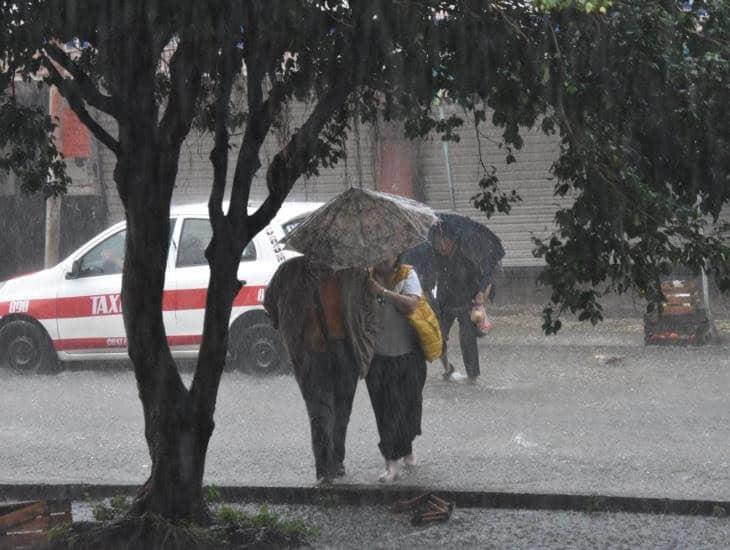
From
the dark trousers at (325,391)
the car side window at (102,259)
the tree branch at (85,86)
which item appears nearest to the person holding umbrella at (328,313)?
the dark trousers at (325,391)

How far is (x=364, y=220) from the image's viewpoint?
7859 mm

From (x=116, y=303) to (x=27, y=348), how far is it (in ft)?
4.16

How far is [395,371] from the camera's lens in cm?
833

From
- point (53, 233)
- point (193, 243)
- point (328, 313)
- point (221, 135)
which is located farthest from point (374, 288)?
point (53, 233)

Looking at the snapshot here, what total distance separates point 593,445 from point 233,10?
16.2 ft

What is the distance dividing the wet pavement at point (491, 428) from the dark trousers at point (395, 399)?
255 mm

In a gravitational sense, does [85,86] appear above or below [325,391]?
above

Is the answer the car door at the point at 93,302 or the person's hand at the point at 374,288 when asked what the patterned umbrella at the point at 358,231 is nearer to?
the person's hand at the point at 374,288

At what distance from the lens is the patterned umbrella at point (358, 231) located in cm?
775

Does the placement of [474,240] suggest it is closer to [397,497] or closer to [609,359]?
[609,359]

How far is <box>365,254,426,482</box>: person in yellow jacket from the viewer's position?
27.3 feet

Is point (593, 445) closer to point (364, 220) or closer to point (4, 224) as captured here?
point (364, 220)

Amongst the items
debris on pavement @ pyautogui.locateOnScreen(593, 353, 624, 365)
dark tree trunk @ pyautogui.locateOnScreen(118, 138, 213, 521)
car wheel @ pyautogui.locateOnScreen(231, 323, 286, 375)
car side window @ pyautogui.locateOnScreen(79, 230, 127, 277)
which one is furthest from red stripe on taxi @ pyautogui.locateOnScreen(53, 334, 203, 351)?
dark tree trunk @ pyautogui.locateOnScreen(118, 138, 213, 521)

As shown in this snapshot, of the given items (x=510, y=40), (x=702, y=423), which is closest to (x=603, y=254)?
(x=510, y=40)
